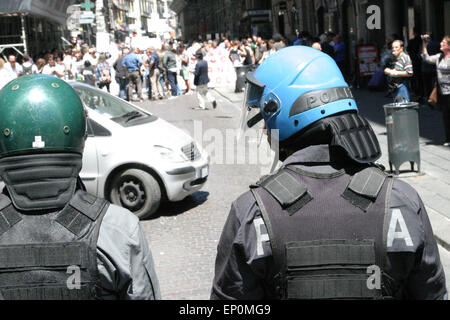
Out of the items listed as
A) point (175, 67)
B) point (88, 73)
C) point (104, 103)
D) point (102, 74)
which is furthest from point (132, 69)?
point (104, 103)

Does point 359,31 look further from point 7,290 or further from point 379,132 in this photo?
point 7,290

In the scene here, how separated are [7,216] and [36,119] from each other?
0.33 m

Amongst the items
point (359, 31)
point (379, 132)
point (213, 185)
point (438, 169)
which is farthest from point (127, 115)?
point (359, 31)

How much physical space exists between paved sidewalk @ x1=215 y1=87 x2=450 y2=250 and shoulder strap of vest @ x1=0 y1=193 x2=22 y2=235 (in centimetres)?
504

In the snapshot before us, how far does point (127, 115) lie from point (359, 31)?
18.4 meters

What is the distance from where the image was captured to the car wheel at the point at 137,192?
7.93 meters

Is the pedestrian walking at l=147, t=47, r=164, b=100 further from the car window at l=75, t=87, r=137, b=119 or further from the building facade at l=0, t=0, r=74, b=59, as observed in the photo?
the car window at l=75, t=87, r=137, b=119

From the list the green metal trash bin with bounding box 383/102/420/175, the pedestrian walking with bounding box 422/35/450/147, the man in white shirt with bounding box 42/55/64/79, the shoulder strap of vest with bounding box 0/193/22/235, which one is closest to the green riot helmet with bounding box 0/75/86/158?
the shoulder strap of vest with bounding box 0/193/22/235

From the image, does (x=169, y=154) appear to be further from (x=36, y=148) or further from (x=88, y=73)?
(x=88, y=73)

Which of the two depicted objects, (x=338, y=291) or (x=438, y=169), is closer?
(x=338, y=291)

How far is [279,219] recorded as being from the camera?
209 cm

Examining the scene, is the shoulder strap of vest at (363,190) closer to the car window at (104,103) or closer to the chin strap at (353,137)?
the chin strap at (353,137)

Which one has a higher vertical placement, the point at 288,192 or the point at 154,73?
the point at 288,192

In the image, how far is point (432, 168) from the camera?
9.60m
